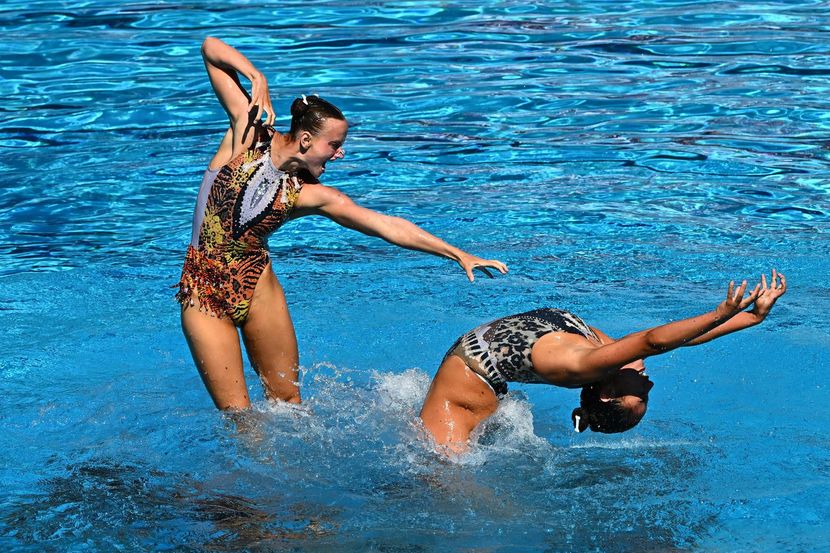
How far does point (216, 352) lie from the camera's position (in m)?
5.18

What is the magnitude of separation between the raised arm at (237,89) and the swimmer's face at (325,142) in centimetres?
25

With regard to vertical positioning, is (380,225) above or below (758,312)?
above

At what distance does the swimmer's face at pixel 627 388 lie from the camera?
15.1 feet

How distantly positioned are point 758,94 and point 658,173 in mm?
2480

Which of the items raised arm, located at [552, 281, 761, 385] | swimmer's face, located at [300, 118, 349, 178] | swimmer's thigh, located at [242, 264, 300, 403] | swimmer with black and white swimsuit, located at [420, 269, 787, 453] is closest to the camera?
raised arm, located at [552, 281, 761, 385]

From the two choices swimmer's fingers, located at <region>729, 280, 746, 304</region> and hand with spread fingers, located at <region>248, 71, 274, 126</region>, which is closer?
swimmer's fingers, located at <region>729, 280, 746, 304</region>

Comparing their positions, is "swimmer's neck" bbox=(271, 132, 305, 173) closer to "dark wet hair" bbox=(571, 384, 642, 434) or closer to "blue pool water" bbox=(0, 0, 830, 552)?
"blue pool water" bbox=(0, 0, 830, 552)

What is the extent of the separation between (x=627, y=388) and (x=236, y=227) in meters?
1.91

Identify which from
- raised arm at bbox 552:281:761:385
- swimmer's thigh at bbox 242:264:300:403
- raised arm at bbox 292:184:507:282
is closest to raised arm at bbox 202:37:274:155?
raised arm at bbox 292:184:507:282

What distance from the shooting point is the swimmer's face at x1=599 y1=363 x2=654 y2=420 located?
4605 millimetres

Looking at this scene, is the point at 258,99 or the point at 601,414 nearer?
the point at 601,414

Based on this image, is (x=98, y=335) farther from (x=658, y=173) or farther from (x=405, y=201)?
(x=658, y=173)

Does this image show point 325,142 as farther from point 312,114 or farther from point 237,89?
point 237,89

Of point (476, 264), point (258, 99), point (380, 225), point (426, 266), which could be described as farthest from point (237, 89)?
point (426, 266)
